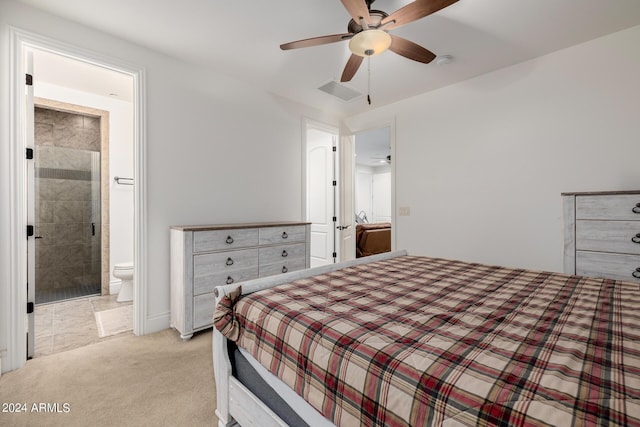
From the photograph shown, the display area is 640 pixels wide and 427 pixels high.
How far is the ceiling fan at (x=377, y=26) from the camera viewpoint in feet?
5.04

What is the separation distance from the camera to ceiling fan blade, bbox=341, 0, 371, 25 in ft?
4.94

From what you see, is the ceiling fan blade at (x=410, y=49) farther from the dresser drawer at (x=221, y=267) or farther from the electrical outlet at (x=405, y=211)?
the dresser drawer at (x=221, y=267)

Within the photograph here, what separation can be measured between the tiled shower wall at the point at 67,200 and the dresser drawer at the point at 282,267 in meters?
2.48

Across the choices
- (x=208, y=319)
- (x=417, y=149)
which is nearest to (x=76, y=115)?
(x=208, y=319)

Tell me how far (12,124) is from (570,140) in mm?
4442

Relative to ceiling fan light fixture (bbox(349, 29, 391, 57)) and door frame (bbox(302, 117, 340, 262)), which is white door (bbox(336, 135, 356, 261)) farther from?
ceiling fan light fixture (bbox(349, 29, 391, 57))

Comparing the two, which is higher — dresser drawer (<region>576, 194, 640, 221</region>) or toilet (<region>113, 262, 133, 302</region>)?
dresser drawer (<region>576, 194, 640, 221</region>)

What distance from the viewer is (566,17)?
212 centimetres

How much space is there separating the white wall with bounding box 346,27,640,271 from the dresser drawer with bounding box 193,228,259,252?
2.01 metres

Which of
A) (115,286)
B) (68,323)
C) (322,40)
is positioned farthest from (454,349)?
(115,286)

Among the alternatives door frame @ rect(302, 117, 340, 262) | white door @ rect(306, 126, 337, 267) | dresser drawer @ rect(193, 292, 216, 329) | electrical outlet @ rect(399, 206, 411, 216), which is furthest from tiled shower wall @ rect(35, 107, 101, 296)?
electrical outlet @ rect(399, 206, 411, 216)

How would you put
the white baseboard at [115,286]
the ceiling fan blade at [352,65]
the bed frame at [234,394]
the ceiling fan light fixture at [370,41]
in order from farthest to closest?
the white baseboard at [115,286]
the ceiling fan blade at [352,65]
the ceiling fan light fixture at [370,41]
the bed frame at [234,394]

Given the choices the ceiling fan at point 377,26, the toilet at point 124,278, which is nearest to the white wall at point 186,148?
the toilet at point 124,278

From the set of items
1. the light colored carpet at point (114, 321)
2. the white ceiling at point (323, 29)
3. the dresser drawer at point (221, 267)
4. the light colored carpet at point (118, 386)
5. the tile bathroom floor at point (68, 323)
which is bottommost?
the light colored carpet at point (118, 386)
